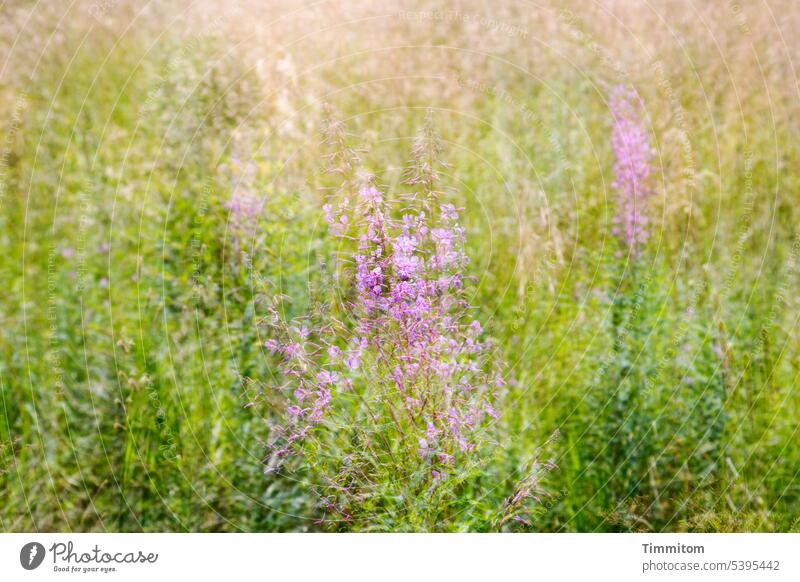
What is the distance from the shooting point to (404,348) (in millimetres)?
3549

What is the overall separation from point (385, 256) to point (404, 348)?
38 cm

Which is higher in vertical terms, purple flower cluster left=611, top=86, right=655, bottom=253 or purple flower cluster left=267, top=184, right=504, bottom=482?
purple flower cluster left=611, top=86, right=655, bottom=253

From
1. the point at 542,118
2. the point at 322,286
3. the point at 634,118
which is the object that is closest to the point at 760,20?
the point at 634,118

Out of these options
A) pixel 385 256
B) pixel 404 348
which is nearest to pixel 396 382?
pixel 404 348

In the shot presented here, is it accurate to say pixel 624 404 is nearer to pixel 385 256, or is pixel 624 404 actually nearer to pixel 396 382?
pixel 396 382

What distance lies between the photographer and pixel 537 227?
13.7 ft

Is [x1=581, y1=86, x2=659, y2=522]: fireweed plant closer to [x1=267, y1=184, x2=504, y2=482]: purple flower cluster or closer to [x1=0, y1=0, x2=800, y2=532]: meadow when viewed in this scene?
[x1=0, y1=0, x2=800, y2=532]: meadow

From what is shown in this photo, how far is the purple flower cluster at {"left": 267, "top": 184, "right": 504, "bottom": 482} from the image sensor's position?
355 cm

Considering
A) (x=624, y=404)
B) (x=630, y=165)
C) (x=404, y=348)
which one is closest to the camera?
(x=404, y=348)

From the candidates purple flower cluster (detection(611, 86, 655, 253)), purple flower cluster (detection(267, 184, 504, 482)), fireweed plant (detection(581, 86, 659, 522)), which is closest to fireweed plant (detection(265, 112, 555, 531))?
purple flower cluster (detection(267, 184, 504, 482))

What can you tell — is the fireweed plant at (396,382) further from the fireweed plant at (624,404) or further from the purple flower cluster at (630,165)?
the purple flower cluster at (630,165)

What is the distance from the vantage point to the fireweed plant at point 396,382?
11.7 feet
